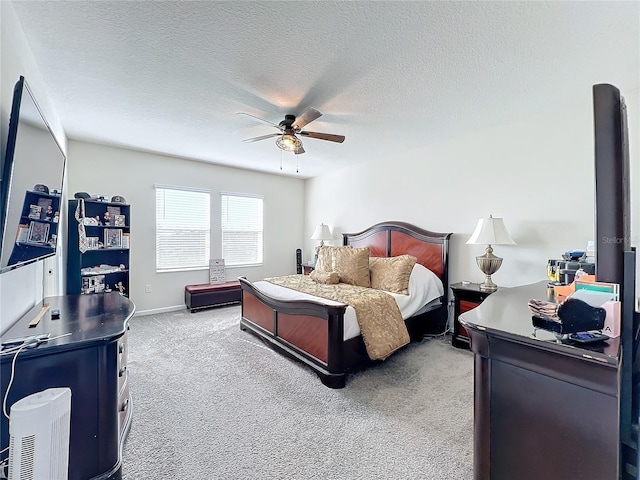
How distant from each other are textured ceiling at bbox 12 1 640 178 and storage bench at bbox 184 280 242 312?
2.60m

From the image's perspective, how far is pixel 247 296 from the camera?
12.7 ft

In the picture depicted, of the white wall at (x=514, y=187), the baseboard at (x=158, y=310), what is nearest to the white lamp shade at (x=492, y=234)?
the white wall at (x=514, y=187)

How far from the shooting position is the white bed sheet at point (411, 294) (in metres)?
2.86

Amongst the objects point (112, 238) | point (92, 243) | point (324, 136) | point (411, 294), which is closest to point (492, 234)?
point (411, 294)

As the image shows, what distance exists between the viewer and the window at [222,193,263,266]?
5.48 meters

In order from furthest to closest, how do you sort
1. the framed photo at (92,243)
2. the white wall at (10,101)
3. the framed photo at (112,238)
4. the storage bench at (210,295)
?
the storage bench at (210,295), the framed photo at (112,238), the framed photo at (92,243), the white wall at (10,101)

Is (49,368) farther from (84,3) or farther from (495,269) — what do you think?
(495,269)

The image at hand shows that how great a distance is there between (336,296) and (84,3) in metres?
2.79

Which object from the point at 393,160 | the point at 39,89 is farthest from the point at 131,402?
the point at 393,160

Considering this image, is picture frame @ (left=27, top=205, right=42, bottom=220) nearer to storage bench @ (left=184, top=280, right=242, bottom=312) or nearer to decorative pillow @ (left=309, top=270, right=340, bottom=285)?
decorative pillow @ (left=309, top=270, right=340, bottom=285)

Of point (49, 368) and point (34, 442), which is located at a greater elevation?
point (49, 368)

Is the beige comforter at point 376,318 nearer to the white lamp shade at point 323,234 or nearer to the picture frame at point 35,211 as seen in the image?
the white lamp shade at point 323,234

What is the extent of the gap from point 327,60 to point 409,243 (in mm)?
2824

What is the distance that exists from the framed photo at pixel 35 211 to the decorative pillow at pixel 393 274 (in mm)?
3139
